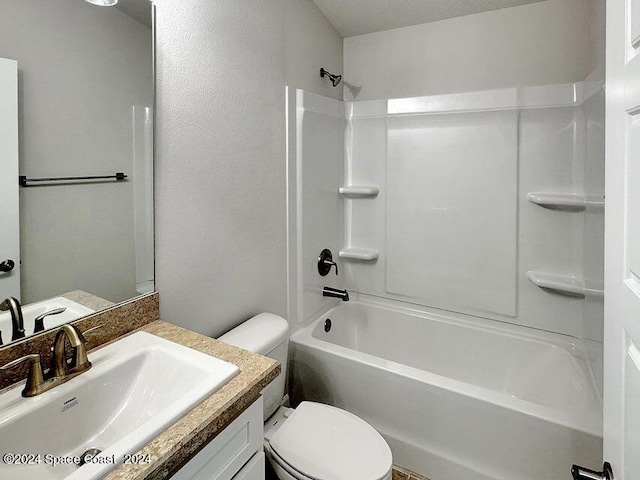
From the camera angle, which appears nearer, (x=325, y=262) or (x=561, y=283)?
(x=561, y=283)

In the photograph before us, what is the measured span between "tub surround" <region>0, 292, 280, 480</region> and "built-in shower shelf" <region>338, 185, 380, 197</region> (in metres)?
1.56

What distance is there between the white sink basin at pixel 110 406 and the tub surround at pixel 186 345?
0.09ft

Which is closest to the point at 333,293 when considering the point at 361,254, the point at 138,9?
the point at 361,254

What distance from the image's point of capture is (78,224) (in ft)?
3.58

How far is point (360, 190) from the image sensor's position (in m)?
2.49

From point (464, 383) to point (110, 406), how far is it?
1395 millimetres

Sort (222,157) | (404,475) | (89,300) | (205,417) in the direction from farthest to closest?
(404,475) → (222,157) → (89,300) → (205,417)

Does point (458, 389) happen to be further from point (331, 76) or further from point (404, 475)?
point (331, 76)

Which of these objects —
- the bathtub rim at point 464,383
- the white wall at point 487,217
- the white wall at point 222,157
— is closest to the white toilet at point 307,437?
the white wall at point 222,157

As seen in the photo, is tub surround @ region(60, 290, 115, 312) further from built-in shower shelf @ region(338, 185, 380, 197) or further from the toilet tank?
Result: built-in shower shelf @ region(338, 185, 380, 197)

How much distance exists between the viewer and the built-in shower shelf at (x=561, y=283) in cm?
194

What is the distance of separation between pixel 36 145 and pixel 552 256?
2.40 metres

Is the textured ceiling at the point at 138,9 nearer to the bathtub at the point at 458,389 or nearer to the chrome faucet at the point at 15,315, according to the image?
the chrome faucet at the point at 15,315

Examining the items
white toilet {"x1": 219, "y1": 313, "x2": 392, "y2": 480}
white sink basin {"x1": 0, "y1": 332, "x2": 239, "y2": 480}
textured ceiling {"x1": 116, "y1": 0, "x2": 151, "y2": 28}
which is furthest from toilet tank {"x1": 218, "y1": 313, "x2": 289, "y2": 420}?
textured ceiling {"x1": 116, "y1": 0, "x2": 151, "y2": 28}
